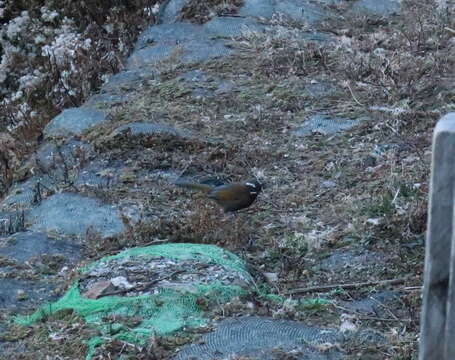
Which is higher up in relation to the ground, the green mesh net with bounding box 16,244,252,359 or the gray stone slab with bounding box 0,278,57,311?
the green mesh net with bounding box 16,244,252,359

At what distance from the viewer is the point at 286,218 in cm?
615

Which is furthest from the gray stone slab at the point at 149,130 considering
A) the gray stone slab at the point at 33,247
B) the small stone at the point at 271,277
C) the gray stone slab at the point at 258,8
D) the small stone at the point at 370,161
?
the gray stone slab at the point at 258,8

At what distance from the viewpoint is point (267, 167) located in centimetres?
694

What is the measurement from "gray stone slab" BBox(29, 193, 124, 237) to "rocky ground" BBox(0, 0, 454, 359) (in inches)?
0.6

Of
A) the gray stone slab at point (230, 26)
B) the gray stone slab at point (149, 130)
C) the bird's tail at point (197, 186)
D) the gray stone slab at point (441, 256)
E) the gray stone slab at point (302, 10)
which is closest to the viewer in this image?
the gray stone slab at point (441, 256)

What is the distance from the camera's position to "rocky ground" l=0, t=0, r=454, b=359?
4.73 metres

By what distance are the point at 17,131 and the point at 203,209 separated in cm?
389

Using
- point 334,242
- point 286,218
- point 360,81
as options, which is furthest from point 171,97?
point 334,242

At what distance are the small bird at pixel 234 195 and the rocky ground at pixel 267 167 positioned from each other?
8 cm

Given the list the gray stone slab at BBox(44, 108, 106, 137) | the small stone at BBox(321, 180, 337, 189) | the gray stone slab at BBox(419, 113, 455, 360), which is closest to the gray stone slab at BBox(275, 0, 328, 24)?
the gray stone slab at BBox(44, 108, 106, 137)

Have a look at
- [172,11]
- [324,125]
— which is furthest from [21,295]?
[172,11]

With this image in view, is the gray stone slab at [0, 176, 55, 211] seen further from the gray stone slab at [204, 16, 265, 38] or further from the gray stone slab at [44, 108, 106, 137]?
the gray stone slab at [204, 16, 265, 38]

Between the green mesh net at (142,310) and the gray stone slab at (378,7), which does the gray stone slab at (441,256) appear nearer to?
the green mesh net at (142,310)

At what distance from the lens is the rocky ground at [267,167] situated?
4.73 metres
